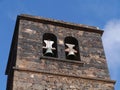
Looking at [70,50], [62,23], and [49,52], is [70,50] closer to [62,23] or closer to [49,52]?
[49,52]

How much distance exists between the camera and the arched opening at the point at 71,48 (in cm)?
1389

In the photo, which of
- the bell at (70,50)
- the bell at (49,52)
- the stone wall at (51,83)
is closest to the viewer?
the stone wall at (51,83)

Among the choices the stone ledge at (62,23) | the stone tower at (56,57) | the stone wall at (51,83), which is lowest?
the stone wall at (51,83)

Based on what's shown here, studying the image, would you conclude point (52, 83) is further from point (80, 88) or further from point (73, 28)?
point (73, 28)

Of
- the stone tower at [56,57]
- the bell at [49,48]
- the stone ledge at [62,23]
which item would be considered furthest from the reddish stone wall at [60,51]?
the bell at [49,48]

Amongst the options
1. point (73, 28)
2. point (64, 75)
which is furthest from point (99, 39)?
point (64, 75)

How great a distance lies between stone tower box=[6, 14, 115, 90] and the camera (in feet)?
39.9

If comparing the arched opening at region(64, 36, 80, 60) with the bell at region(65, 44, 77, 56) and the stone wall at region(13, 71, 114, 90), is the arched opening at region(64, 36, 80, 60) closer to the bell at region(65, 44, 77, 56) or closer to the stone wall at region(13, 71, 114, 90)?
the bell at region(65, 44, 77, 56)

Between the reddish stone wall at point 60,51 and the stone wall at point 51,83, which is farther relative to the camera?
the reddish stone wall at point 60,51

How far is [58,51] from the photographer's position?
13.6 m

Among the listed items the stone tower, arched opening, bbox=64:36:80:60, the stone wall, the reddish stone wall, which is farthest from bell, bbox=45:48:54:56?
the stone wall

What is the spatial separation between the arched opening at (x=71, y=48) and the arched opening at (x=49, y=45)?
17.6 inches

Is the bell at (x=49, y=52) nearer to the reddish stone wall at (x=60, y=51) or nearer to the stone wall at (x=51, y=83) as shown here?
the reddish stone wall at (x=60, y=51)

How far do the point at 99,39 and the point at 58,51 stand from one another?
2.03 metres
